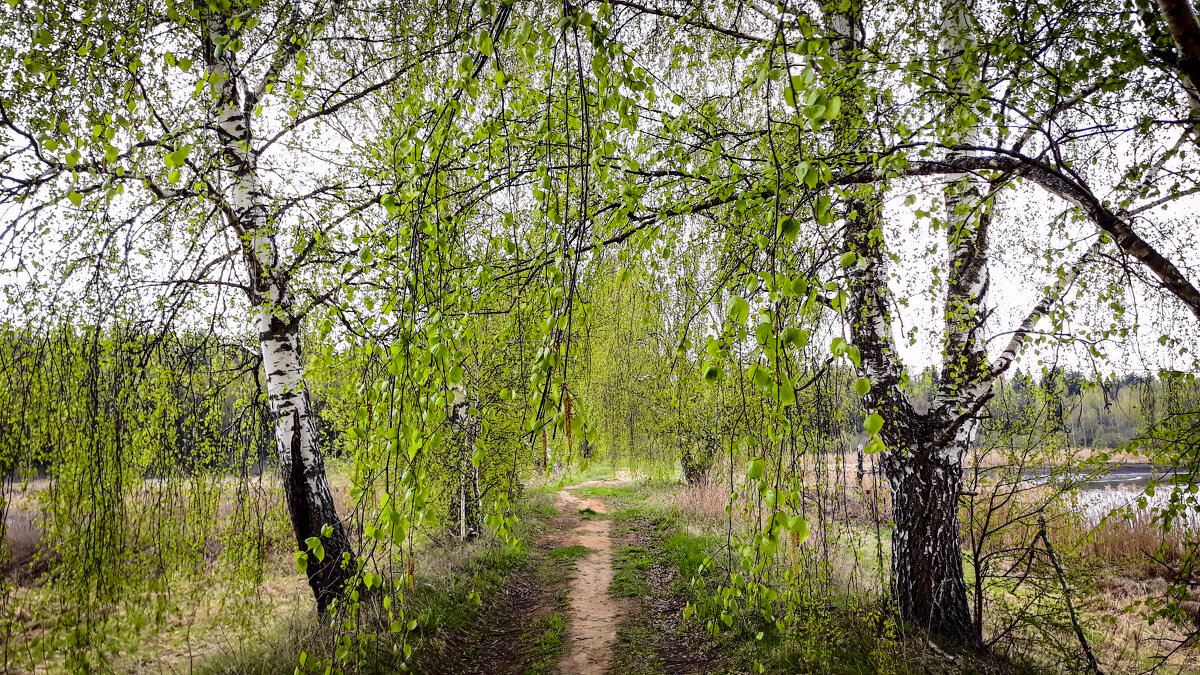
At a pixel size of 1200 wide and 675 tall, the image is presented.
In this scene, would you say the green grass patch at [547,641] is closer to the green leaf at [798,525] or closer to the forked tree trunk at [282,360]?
the forked tree trunk at [282,360]

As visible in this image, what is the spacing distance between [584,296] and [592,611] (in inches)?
204

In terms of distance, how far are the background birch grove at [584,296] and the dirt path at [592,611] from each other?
0.07m

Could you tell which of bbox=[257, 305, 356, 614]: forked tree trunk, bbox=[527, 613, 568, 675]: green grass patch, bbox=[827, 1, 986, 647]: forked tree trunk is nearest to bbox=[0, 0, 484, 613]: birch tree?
bbox=[257, 305, 356, 614]: forked tree trunk

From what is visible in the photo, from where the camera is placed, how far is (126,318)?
14.4 ft

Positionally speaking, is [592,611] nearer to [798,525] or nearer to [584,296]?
[584,296]

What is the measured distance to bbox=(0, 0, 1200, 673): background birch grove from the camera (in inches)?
85.6

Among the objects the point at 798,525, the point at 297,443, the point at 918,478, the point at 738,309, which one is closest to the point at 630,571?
the point at 918,478

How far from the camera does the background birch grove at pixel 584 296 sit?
217cm

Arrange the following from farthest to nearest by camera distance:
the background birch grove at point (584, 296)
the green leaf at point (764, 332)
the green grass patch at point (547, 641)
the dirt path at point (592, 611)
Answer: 1. the dirt path at point (592, 611)
2. the green grass patch at point (547, 641)
3. the background birch grove at point (584, 296)
4. the green leaf at point (764, 332)

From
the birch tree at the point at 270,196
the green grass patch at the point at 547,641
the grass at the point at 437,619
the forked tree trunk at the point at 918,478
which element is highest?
the birch tree at the point at 270,196

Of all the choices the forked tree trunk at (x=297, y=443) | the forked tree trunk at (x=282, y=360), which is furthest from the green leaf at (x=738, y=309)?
the forked tree trunk at (x=297, y=443)

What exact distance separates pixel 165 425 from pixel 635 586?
20.0ft

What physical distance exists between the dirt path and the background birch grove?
71 mm

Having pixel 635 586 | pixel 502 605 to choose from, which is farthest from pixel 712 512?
pixel 502 605
